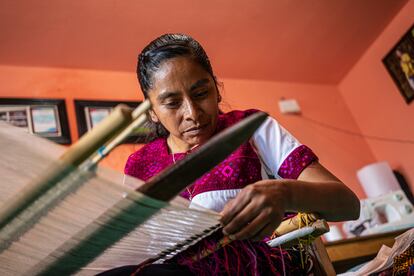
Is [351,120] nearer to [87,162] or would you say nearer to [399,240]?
[399,240]

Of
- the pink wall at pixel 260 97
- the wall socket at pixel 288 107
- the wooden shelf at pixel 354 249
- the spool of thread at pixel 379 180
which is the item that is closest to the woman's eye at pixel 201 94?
the wooden shelf at pixel 354 249

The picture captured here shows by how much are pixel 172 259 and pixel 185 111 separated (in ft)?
1.17

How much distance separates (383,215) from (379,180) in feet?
1.26

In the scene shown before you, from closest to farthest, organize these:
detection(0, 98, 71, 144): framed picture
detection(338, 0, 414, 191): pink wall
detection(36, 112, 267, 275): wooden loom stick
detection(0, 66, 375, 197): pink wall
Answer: detection(36, 112, 267, 275): wooden loom stick, detection(0, 98, 71, 144): framed picture, detection(0, 66, 375, 197): pink wall, detection(338, 0, 414, 191): pink wall

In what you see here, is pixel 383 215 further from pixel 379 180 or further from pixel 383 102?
pixel 383 102

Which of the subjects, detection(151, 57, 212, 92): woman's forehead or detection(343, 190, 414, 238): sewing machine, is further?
detection(343, 190, 414, 238): sewing machine

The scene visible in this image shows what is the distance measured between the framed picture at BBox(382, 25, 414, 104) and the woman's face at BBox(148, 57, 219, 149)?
2077mm

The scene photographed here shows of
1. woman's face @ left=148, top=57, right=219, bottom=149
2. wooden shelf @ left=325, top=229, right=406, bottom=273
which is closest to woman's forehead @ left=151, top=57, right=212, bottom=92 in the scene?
woman's face @ left=148, top=57, right=219, bottom=149

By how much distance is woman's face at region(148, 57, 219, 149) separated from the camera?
91 cm

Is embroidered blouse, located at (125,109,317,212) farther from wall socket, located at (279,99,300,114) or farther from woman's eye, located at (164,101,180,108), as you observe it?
wall socket, located at (279,99,300,114)

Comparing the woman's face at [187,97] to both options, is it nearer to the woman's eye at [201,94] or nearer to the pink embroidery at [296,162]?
the woman's eye at [201,94]

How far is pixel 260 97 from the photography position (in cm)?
291

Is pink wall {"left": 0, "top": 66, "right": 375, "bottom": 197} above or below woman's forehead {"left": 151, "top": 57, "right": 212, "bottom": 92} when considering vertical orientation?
above

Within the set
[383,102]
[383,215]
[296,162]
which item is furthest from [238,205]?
[383,102]
